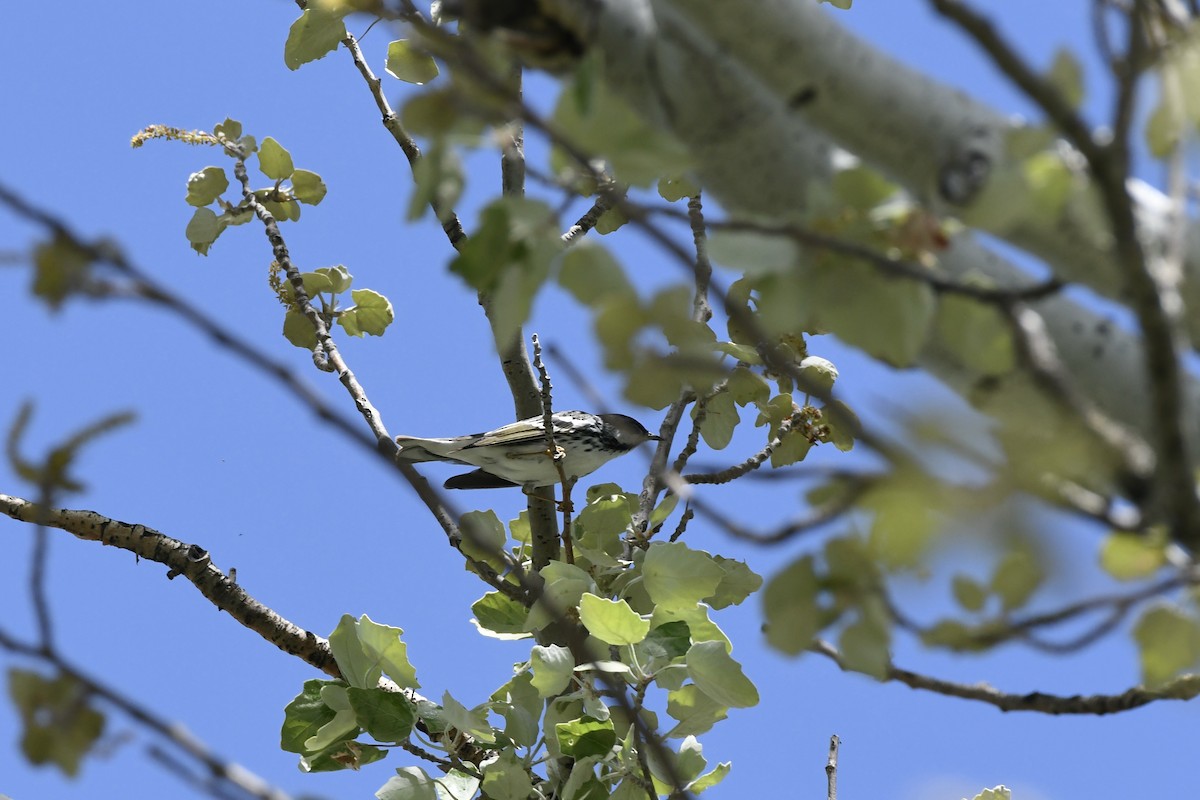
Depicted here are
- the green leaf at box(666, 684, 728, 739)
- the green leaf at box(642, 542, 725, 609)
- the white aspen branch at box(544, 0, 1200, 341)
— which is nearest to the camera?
the white aspen branch at box(544, 0, 1200, 341)

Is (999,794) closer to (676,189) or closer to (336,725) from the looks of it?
(336,725)

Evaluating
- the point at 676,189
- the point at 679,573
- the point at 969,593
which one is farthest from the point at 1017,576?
the point at 676,189

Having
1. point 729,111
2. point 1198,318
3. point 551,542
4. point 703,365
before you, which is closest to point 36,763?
point 703,365

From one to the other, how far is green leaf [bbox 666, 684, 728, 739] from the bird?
1.71 m

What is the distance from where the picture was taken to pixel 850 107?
121 centimetres

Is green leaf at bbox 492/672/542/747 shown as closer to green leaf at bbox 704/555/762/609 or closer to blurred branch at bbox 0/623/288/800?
green leaf at bbox 704/555/762/609

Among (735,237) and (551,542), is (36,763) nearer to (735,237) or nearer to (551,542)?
(735,237)

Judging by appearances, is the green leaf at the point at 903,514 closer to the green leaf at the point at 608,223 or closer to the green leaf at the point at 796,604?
the green leaf at the point at 796,604

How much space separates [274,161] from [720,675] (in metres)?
1.79

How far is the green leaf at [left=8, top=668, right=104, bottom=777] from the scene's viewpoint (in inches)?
44.3

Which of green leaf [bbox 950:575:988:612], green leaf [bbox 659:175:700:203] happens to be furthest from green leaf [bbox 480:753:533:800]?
green leaf [bbox 659:175:700:203]

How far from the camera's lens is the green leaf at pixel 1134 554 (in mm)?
971

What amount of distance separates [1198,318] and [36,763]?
1.34 metres

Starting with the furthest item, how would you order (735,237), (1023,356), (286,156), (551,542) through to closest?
(551,542) < (286,156) < (735,237) < (1023,356)
